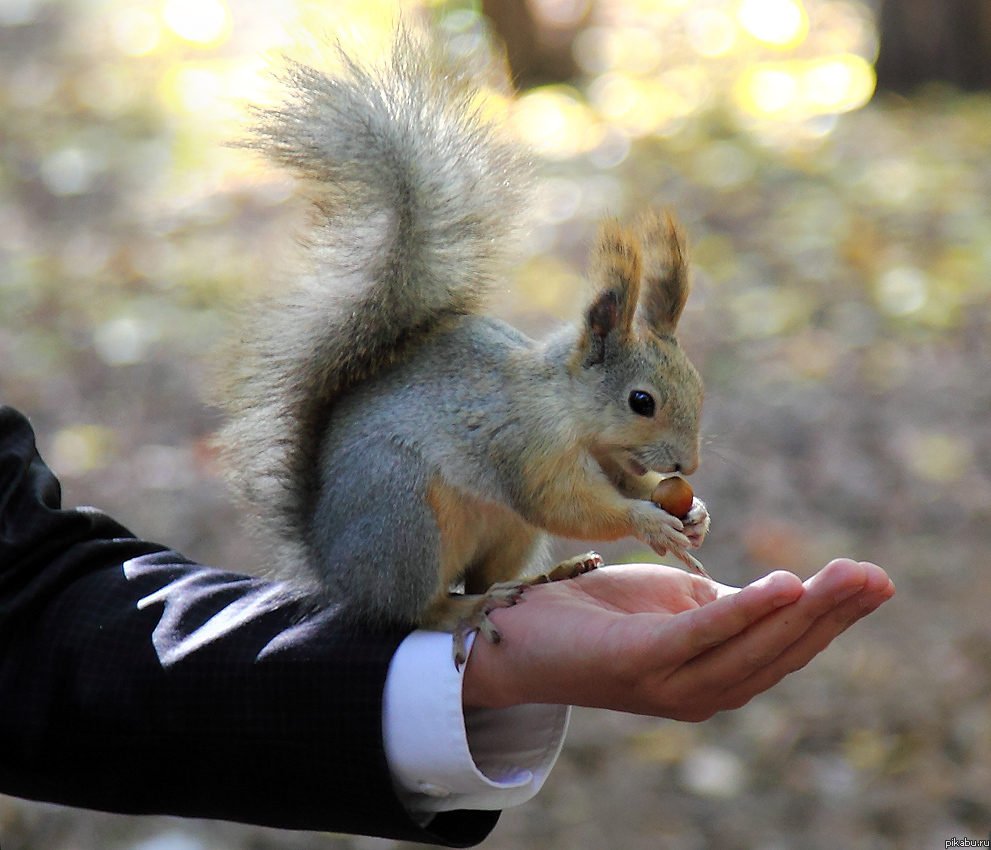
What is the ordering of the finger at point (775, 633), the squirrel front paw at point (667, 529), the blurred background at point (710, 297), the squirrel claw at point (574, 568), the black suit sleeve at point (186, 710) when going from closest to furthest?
the finger at point (775, 633), the black suit sleeve at point (186, 710), the squirrel front paw at point (667, 529), the squirrel claw at point (574, 568), the blurred background at point (710, 297)

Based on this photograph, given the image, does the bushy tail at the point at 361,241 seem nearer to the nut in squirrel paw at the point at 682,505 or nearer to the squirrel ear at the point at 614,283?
the squirrel ear at the point at 614,283

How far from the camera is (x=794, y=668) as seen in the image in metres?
1.07

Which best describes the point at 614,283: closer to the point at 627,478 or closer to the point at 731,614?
the point at 627,478

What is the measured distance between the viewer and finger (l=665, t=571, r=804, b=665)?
99 cm

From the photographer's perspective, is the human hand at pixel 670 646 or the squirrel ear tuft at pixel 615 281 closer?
the human hand at pixel 670 646

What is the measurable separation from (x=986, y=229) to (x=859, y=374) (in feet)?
2.60

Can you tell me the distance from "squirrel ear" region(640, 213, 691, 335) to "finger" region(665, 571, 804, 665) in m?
0.45

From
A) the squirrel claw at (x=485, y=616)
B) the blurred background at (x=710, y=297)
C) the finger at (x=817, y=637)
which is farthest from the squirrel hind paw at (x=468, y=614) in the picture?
the blurred background at (x=710, y=297)

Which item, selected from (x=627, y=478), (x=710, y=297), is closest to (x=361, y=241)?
(x=627, y=478)

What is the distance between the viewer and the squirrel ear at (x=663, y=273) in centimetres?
136

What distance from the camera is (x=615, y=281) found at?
1.36m

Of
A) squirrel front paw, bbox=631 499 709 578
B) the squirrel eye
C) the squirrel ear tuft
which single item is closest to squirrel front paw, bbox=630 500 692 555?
squirrel front paw, bbox=631 499 709 578

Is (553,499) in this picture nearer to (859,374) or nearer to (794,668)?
(794,668)

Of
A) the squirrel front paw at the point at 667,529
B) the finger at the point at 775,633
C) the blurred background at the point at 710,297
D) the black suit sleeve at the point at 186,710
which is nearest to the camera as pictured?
the finger at the point at 775,633
